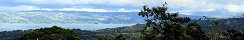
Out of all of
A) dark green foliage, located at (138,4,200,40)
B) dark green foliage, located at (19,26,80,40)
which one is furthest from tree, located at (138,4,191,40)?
dark green foliage, located at (19,26,80,40)

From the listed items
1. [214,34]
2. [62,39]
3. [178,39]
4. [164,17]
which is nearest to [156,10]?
[164,17]

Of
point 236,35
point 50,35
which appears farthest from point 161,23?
point 236,35

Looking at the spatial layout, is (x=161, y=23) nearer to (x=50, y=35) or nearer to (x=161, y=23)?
(x=161, y=23)

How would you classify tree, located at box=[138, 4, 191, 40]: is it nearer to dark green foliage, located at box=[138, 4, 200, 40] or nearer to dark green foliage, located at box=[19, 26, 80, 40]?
dark green foliage, located at box=[138, 4, 200, 40]

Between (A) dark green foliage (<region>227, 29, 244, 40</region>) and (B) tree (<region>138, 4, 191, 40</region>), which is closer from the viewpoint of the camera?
(B) tree (<region>138, 4, 191, 40</region>)

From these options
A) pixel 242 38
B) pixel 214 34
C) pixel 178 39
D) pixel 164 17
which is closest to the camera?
pixel 164 17

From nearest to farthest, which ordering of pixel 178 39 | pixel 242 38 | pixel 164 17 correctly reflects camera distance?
pixel 164 17 < pixel 178 39 < pixel 242 38

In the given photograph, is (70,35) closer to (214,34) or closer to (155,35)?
(214,34)

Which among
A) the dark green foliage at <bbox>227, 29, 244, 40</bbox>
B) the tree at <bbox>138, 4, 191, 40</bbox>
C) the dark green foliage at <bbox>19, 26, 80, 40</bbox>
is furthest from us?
the dark green foliage at <bbox>227, 29, 244, 40</bbox>
